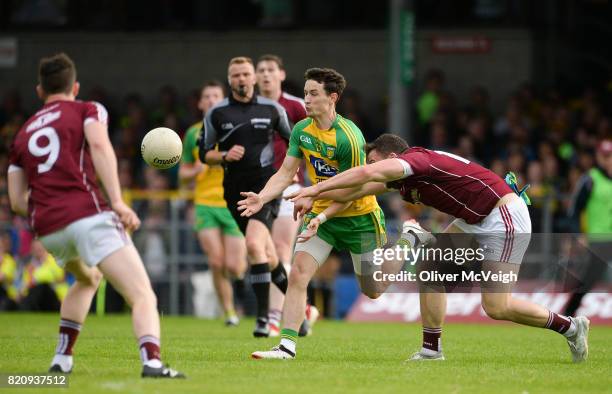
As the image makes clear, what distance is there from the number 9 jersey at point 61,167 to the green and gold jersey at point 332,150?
8.75 feet

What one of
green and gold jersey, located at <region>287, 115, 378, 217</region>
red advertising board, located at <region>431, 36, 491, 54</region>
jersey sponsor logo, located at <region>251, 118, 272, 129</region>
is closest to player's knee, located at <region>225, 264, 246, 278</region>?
jersey sponsor logo, located at <region>251, 118, 272, 129</region>

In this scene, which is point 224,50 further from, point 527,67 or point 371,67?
point 527,67

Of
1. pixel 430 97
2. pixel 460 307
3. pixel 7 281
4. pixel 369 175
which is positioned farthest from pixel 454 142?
pixel 369 175

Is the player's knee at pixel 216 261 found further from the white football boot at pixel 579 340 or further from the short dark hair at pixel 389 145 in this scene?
the white football boot at pixel 579 340

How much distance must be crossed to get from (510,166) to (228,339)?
29.1 ft

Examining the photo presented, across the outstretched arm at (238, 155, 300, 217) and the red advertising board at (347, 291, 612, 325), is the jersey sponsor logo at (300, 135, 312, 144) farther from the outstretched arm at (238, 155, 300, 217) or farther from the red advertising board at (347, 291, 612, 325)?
the red advertising board at (347, 291, 612, 325)

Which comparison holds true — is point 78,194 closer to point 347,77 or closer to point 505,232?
point 505,232

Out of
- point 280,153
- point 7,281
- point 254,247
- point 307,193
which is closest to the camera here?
point 307,193

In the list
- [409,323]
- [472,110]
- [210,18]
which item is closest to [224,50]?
[210,18]

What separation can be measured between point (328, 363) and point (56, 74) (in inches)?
130

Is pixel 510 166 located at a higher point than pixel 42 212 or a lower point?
lower

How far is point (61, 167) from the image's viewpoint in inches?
332

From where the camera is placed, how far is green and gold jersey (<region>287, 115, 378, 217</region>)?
10742 millimetres

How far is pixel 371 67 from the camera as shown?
25.8m
